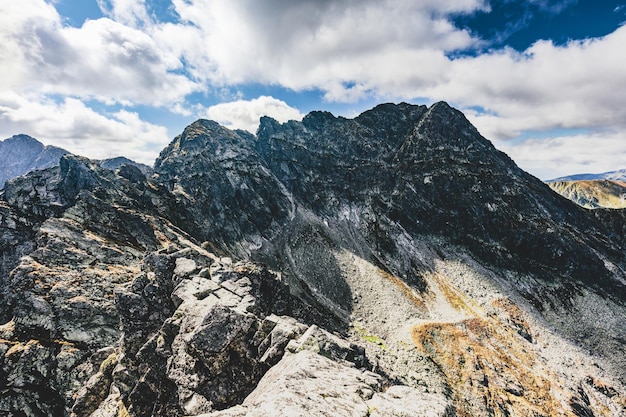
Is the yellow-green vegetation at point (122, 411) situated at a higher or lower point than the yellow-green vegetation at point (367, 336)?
higher

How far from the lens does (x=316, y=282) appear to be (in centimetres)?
9081

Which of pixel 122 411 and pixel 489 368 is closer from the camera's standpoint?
pixel 122 411

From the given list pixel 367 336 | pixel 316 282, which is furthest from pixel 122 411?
pixel 316 282

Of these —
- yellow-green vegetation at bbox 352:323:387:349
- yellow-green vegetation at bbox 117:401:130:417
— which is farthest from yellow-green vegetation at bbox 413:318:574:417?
yellow-green vegetation at bbox 117:401:130:417

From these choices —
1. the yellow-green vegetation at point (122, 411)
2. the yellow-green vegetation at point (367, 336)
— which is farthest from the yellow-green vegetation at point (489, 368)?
the yellow-green vegetation at point (122, 411)

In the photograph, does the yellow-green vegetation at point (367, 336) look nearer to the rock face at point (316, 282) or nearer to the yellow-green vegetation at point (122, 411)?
the rock face at point (316, 282)

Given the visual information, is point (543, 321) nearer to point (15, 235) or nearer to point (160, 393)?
point (160, 393)

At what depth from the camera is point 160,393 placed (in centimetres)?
2288

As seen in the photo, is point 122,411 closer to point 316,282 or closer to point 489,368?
point 489,368

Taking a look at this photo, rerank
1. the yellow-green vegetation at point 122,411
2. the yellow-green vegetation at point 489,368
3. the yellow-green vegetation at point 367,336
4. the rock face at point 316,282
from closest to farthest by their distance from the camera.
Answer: the rock face at point 316,282, the yellow-green vegetation at point 122,411, the yellow-green vegetation at point 489,368, the yellow-green vegetation at point 367,336

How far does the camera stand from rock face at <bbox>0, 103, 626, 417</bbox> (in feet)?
70.5

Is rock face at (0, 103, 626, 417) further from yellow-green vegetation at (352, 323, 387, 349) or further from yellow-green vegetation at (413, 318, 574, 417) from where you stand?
yellow-green vegetation at (352, 323, 387, 349)

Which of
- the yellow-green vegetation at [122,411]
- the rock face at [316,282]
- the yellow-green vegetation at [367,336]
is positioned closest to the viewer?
the rock face at [316,282]

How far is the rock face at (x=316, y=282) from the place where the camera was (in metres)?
21.5
